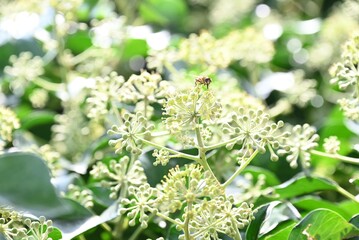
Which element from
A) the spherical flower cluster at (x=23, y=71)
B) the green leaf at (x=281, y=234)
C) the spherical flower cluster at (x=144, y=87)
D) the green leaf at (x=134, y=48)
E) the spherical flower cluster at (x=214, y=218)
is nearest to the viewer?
the spherical flower cluster at (x=214, y=218)

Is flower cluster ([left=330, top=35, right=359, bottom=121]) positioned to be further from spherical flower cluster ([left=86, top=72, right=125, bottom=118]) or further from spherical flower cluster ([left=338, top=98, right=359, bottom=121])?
spherical flower cluster ([left=86, top=72, right=125, bottom=118])

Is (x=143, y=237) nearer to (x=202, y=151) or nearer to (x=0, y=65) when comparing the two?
(x=202, y=151)

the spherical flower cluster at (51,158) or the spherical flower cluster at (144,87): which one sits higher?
the spherical flower cluster at (144,87)

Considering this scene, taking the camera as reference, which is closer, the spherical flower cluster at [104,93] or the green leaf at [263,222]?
the green leaf at [263,222]

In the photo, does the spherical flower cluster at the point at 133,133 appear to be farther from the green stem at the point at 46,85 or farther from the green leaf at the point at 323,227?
the green stem at the point at 46,85

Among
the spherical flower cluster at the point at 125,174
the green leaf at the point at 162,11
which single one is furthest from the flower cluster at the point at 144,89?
the green leaf at the point at 162,11

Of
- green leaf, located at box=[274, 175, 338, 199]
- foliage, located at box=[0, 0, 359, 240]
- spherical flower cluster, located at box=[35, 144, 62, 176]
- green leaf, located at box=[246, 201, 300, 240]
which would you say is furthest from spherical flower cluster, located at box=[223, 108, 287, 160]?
spherical flower cluster, located at box=[35, 144, 62, 176]

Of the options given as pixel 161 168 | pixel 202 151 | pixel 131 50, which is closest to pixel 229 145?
pixel 202 151
